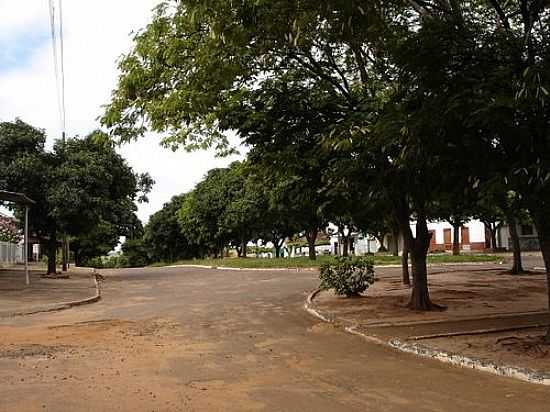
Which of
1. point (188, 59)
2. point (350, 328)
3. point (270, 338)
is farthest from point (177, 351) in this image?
point (188, 59)

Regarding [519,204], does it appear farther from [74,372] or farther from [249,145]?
[249,145]

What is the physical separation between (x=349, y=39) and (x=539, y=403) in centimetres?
715

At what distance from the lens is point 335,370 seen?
8.39 m

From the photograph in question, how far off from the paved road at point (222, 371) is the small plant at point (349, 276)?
2747 mm

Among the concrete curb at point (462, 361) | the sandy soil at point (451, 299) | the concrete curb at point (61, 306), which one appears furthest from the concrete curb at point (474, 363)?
the concrete curb at point (61, 306)

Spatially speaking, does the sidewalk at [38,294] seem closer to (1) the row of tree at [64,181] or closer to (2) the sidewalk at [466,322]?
(1) the row of tree at [64,181]

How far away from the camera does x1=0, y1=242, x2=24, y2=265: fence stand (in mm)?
40156

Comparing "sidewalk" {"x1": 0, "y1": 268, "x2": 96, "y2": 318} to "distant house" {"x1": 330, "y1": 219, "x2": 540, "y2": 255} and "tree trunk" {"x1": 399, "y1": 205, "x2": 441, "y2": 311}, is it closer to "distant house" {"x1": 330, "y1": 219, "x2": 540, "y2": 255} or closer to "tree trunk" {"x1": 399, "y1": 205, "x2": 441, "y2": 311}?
"tree trunk" {"x1": 399, "y1": 205, "x2": 441, "y2": 311}

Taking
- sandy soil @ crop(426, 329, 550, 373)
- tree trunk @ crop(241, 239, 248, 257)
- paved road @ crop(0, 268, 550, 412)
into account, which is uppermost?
tree trunk @ crop(241, 239, 248, 257)

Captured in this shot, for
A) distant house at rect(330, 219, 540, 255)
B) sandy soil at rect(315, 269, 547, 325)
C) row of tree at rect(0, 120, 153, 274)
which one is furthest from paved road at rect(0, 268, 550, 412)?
distant house at rect(330, 219, 540, 255)

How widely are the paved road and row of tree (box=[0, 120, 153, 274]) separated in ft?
46.1

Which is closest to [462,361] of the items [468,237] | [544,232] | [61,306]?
[544,232]

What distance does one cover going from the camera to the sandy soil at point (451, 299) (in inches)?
548

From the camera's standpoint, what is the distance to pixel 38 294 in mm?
20719
